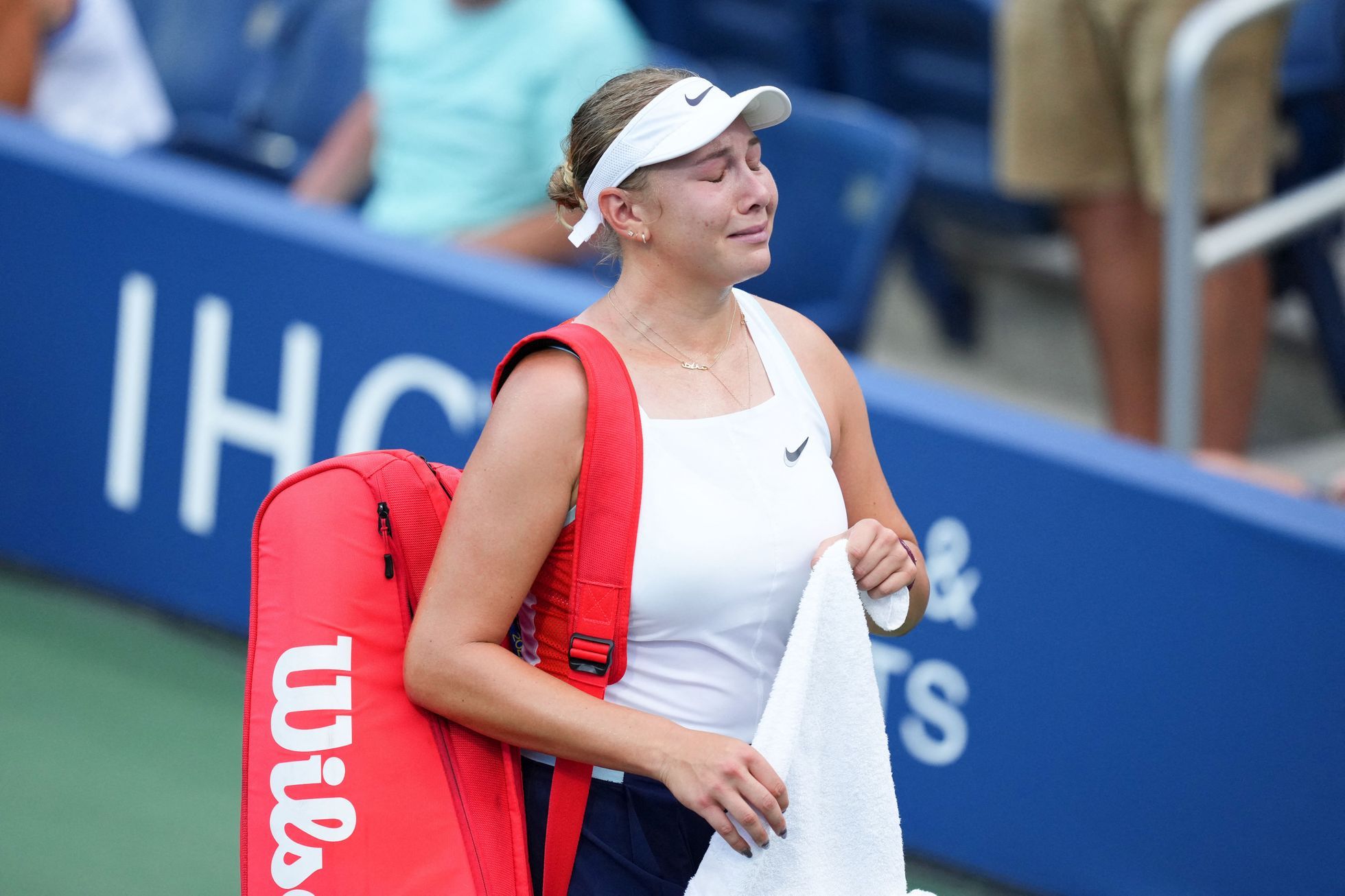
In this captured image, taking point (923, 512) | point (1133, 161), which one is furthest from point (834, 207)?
point (923, 512)

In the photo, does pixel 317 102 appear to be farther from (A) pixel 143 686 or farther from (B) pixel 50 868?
(B) pixel 50 868

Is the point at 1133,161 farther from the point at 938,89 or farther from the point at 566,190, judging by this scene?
the point at 566,190

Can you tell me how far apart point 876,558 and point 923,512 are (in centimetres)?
134

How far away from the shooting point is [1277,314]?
5.52 m

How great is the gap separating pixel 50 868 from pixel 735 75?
10.9 feet

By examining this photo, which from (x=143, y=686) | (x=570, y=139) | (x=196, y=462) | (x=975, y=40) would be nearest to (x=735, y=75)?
(x=975, y=40)

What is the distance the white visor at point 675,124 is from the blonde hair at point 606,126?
1 cm

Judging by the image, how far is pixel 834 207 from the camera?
13.3 ft

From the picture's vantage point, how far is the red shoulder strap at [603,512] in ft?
5.63

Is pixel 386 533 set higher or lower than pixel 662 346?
lower

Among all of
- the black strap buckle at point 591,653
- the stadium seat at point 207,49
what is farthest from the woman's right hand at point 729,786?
the stadium seat at point 207,49

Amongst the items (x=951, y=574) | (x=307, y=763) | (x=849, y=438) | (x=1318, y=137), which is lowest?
(x=307, y=763)

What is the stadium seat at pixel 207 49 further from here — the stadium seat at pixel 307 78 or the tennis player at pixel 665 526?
the tennis player at pixel 665 526

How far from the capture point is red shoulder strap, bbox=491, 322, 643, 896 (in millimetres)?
1715
